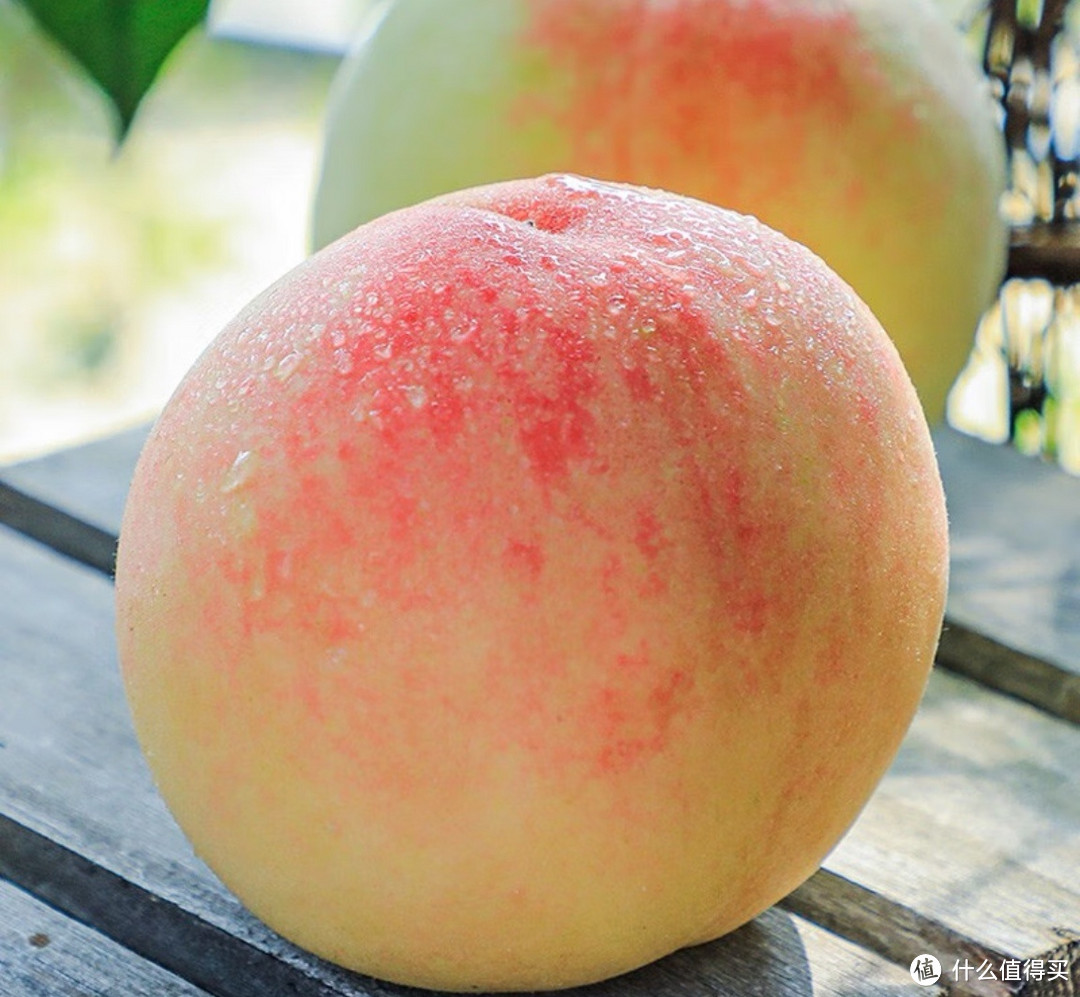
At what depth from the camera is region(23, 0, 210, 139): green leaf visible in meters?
0.79

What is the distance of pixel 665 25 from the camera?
3.50 ft

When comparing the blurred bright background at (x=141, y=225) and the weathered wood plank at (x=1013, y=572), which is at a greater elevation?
the weathered wood plank at (x=1013, y=572)

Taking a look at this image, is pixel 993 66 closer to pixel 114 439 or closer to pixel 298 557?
pixel 114 439

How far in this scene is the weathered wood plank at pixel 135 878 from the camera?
2.42 ft

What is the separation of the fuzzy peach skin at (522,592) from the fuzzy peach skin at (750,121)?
Result: 38 centimetres

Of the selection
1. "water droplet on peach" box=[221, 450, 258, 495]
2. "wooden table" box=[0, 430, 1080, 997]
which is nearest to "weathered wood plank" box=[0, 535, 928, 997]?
"wooden table" box=[0, 430, 1080, 997]

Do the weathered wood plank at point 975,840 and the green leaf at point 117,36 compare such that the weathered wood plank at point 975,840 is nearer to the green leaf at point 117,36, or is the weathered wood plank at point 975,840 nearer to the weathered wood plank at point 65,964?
the weathered wood plank at point 65,964

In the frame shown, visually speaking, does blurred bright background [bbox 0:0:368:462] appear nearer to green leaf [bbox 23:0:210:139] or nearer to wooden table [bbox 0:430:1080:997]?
wooden table [bbox 0:430:1080:997]

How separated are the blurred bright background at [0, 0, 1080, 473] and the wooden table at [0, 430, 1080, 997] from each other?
0.85 metres

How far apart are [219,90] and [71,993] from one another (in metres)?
2.49

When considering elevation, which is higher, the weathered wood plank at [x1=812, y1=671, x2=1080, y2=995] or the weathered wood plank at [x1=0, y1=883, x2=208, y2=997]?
the weathered wood plank at [x1=812, y1=671, x2=1080, y2=995]

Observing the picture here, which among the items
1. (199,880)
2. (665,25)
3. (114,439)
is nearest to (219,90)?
(114,439)

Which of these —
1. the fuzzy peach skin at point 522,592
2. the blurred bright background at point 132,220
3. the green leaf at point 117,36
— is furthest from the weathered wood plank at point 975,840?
the blurred bright background at point 132,220

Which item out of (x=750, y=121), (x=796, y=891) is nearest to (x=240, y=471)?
(x=796, y=891)
